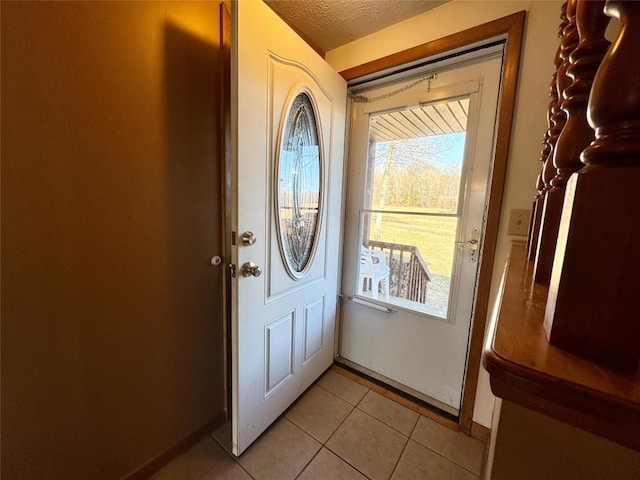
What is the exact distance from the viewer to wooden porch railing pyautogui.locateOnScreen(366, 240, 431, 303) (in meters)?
1.51

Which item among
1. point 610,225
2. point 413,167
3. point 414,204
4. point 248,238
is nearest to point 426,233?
point 414,204

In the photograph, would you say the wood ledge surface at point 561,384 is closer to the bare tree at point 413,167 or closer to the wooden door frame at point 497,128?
the wooden door frame at point 497,128

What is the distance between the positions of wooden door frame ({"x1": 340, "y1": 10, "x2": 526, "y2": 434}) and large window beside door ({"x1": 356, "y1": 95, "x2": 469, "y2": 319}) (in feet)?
0.56

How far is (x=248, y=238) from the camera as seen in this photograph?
1.07 metres

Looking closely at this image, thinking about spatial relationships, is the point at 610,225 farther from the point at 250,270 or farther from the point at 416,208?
the point at 416,208

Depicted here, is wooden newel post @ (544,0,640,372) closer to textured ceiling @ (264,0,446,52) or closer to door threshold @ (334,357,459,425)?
textured ceiling @ (264,0,446,52)

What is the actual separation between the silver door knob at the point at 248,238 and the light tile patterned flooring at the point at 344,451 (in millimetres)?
1026

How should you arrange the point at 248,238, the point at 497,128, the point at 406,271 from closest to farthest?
the point at 248,238, the point at 497,128, the point at 406,271

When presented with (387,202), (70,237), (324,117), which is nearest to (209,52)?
(324,117)

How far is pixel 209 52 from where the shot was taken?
1.08 meters

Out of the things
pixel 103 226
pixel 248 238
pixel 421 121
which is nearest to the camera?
pixel 103 226

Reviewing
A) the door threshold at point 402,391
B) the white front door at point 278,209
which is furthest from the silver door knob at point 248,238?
the door threshold at point 402,391

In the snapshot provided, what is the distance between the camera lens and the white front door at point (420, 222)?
4.30ft

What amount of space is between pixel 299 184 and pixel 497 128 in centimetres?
97
